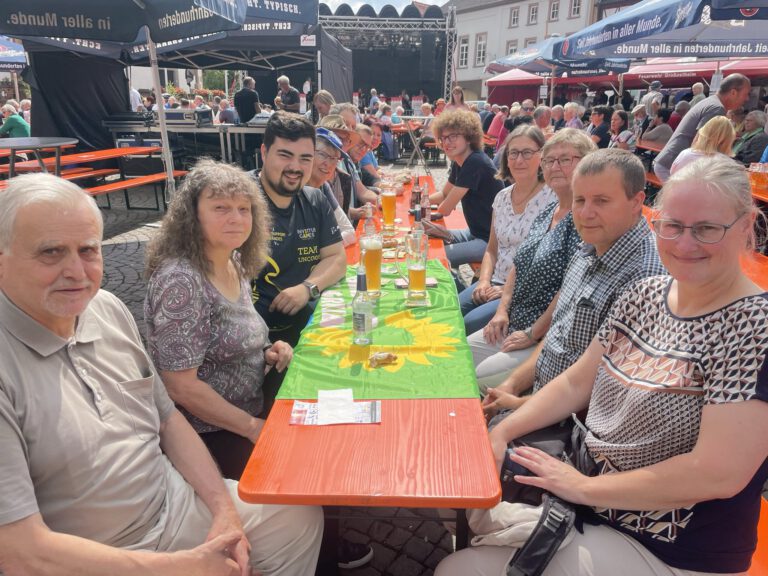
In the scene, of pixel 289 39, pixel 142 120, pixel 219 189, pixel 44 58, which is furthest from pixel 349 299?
pixel 44 58

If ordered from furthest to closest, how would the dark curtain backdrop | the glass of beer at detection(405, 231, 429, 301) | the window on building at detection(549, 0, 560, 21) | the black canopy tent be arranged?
the window on building at detection(549, 0, 560, 21)
the dark curtain backdrop
the black canopy tent
the glass of beer at detection(405, 231, 429, 301)

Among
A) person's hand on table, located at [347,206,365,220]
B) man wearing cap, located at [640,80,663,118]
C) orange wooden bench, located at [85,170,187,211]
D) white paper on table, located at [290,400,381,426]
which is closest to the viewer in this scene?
white paper on table, located at [290,400,381,426]

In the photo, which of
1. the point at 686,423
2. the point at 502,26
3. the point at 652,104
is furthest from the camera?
the point at 502,26

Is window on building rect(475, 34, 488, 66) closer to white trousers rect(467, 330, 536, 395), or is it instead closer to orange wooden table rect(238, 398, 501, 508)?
white trousers rect(467, 330, 536, 395)

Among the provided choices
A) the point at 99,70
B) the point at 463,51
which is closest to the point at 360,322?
the point at 99,70

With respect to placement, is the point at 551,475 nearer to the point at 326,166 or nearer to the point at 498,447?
the point at 498,447

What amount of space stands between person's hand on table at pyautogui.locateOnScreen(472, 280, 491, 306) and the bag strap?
6.87 feet

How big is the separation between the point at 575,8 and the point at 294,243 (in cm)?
3644

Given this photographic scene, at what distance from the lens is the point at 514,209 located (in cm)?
350

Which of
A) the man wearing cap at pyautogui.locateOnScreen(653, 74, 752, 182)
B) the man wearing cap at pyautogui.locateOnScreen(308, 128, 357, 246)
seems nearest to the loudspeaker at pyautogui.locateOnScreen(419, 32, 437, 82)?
the man wearing cap at pyautogui.locateOnScreen(653, 74, 752, 182)

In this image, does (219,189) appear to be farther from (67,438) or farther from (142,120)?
(142,120)

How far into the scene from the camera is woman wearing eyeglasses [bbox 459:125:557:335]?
336 cm

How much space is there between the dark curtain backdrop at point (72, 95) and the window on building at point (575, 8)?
30.7 m

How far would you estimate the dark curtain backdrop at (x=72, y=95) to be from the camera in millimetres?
9500
